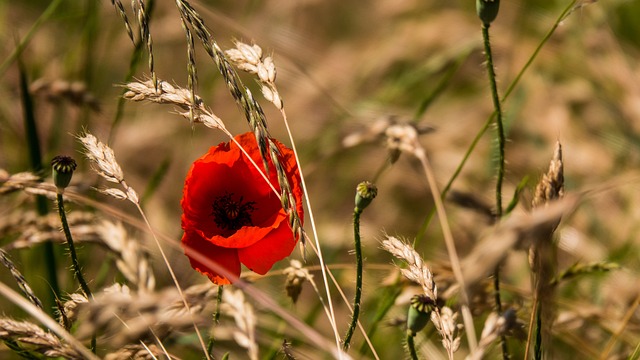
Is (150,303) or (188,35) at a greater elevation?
(188,35)

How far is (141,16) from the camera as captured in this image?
2.91 feet

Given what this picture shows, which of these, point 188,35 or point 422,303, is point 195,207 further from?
point 422,303

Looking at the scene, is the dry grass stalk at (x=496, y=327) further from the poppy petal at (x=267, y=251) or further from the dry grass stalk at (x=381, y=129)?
the dry grass stalk at (x=381, y=129)

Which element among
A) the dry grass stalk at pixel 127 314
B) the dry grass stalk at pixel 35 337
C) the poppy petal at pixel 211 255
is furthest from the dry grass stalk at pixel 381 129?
the dry grass stalk at pixel 35 337

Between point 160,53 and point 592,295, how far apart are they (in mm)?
1619

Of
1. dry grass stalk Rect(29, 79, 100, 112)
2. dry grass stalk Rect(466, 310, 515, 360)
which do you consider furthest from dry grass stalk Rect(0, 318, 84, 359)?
dry grass stalk Rect(29, 79, 100, 112)

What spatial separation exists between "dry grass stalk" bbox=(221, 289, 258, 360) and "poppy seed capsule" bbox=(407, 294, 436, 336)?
Answer: 15 cm

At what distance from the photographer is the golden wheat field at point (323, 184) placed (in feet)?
2.78

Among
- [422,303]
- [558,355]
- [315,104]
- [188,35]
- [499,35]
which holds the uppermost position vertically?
[188,35]

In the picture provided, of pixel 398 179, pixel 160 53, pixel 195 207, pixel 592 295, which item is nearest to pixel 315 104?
pixel 398 179

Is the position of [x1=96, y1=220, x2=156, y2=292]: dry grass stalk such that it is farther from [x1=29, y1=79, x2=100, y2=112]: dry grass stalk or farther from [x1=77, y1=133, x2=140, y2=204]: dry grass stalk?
[x1=29, y1=79, x2=100, y2=112]: dry grass stalk

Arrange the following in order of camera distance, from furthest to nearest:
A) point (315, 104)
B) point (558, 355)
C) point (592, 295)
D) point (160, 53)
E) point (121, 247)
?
point (160, 53) → point (315, 104) → point (592, 295) → point (558, 355) → point (121, 247)

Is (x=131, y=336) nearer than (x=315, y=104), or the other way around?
(x=131, y=336)

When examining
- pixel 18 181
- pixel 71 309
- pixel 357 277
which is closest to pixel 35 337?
pixel 71 309
